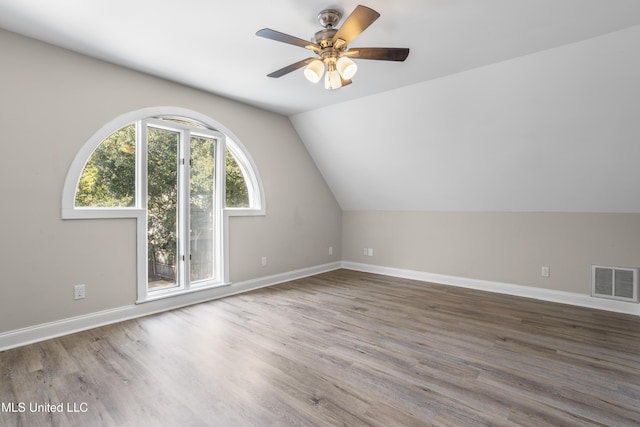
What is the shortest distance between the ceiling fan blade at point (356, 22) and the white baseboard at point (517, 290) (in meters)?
3.70

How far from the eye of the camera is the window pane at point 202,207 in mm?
3896

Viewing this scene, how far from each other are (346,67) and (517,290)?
12.0 feet

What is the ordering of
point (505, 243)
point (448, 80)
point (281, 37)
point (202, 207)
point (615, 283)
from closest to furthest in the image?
point (281, 37)
point (448, 80)
point (615, 283)
point (202, 207)
point (505, 243)

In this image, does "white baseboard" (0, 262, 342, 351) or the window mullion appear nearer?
"white baseboard" (0, 262, 342, 351)

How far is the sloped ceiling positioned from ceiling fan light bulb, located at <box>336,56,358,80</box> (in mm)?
367

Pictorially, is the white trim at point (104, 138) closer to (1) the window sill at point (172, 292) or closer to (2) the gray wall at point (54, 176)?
(2) the gray wall at point (54, 176)

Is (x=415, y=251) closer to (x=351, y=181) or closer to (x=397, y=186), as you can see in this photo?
(x=397, y=186)

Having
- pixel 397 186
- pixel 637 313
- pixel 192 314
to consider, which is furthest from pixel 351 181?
pixel 637 313

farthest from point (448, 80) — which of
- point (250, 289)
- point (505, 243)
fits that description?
point (250, 289)

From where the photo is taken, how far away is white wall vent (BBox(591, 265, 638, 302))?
3492mm

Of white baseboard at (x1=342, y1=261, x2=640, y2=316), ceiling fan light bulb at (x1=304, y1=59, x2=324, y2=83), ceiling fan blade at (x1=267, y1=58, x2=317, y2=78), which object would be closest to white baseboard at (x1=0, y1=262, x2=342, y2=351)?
white baseboard at (x1=342, y1=261, x2=640, y2=316)

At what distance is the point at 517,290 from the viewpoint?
4172mm

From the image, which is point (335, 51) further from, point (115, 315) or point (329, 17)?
point (115, 315)

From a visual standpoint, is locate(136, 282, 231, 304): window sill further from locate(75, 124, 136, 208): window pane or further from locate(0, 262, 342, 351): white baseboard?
locate(75, 124, 136, 208): window pane
